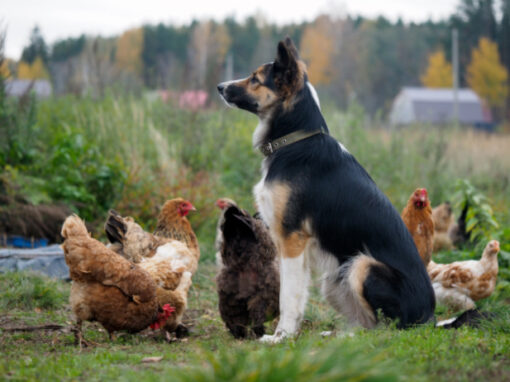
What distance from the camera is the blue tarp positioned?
666cm

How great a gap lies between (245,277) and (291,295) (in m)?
0.51

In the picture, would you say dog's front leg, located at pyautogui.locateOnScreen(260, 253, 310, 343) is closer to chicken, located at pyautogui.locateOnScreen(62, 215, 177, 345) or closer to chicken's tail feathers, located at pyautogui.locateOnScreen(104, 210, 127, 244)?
chicken, located at pyautogui.locateOnScreen(62, 215, 177, 345)

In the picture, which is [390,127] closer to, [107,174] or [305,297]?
[107,174]

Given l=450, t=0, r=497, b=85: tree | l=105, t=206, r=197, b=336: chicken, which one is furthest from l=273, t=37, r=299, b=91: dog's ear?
l=450, t=0, r=497, b=85: tree

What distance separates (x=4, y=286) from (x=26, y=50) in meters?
7.89

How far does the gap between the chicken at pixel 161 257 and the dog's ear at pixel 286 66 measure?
80.4 inches

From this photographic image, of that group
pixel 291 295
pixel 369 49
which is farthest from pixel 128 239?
pixel 369 49

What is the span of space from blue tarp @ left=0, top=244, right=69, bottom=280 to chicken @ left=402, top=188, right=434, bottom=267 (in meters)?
4.25

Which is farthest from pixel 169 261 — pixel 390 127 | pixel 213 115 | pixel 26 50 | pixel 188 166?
pixel 390 127

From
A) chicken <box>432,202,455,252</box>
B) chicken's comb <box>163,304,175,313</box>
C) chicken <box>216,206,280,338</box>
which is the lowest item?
chicken <box>432,202,455,252</box>

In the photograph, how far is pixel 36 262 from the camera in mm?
6754

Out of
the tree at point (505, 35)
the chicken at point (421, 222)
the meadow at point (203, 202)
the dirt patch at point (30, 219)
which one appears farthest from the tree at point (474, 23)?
the dirt patch at point (30, 219)

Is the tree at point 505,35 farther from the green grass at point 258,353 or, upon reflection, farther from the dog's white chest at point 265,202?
the dog's white chest at point 265,202

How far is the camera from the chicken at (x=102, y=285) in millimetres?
4449
